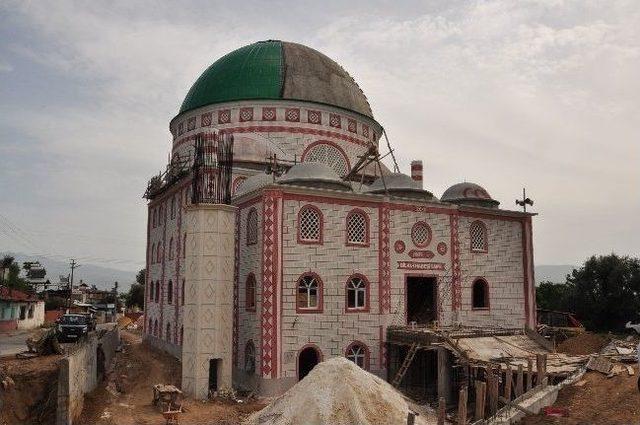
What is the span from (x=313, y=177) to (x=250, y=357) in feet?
24.4

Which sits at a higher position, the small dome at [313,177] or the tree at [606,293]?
the small dome at [313,177]

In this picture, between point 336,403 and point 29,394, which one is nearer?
point 336,403

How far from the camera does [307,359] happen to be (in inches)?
838

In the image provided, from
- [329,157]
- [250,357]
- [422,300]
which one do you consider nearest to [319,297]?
[250,357]

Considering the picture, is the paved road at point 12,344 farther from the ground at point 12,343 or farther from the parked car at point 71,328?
the parked car at point 71,328

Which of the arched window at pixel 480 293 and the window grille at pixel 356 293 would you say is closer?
the window grille at pixel 356 293

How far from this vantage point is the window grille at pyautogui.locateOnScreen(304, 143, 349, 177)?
29.1 m

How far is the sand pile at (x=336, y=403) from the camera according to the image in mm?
15453

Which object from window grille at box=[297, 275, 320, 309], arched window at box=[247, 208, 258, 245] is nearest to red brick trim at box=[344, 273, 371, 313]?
window grille at box=[297, 275, 320, 309]

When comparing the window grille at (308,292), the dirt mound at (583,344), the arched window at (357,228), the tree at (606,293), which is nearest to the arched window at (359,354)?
the window grille at (308,292)

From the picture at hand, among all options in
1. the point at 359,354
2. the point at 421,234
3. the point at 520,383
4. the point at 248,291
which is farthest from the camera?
the point at 421,234

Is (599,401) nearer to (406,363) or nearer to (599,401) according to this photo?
(599,401)

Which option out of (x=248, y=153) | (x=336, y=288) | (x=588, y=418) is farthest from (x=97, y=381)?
(x=588, y=418)

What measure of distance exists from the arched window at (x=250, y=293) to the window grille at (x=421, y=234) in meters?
6.98
